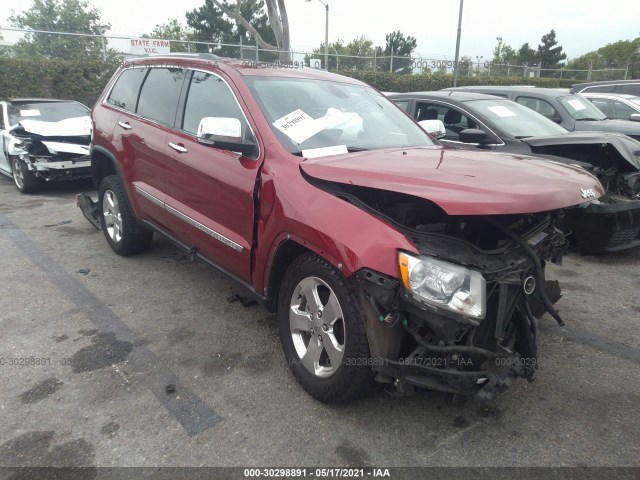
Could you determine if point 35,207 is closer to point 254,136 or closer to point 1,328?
point 1,328

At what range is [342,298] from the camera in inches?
95.3

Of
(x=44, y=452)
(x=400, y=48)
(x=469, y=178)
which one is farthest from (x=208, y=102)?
(x=400, y=48)

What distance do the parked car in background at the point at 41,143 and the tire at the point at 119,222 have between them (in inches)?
122

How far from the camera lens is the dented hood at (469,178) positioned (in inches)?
82.6

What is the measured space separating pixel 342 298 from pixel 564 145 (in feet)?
12.8

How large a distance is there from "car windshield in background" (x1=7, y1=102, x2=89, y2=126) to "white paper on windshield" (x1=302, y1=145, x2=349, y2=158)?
24.2 ft

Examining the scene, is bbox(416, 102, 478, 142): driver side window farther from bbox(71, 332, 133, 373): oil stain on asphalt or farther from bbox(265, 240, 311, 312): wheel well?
bbox(71, 332, 133, 373): oil stain on asphalt

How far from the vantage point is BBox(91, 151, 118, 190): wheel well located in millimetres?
5012

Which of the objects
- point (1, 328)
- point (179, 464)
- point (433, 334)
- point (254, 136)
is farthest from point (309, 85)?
point (1, 328)

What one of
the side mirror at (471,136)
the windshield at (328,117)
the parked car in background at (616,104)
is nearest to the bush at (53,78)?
the side mirror at (471,136)

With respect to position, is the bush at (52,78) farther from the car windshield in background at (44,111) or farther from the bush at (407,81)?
the bush at (407,81)

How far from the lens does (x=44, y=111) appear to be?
341 inches

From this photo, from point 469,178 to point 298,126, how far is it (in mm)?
1277

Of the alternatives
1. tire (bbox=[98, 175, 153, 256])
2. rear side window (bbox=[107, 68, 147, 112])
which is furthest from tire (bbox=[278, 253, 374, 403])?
rear side window (bbox=[107, 68, 147, 112])
